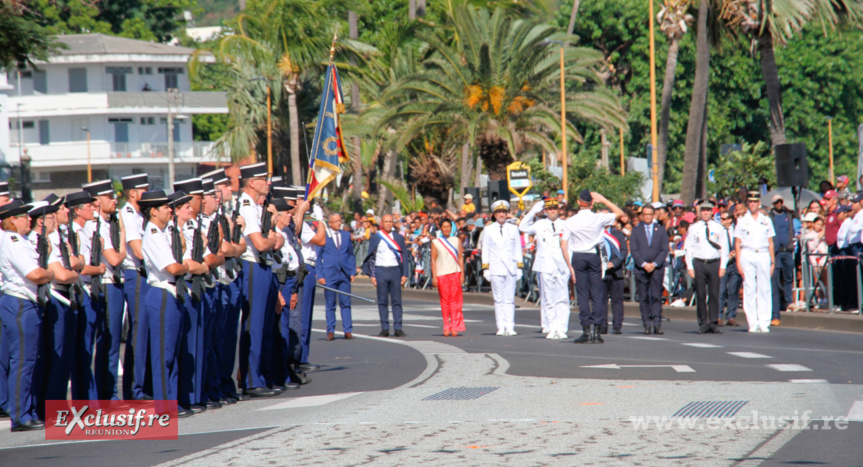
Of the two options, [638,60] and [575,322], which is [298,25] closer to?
[638,60]

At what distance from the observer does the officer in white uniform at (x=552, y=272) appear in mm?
15781

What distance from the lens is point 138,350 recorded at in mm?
8984

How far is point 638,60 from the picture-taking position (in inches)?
2060

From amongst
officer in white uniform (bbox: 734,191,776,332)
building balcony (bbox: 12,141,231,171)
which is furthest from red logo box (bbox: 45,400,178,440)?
building balcony (bbox: 12,141,231,171)

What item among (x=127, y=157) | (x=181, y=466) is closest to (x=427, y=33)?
(x=181, y=466)

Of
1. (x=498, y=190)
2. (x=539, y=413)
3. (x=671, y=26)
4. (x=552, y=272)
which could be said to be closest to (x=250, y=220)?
(x=539, y=413)

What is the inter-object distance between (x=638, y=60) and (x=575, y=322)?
34847mm

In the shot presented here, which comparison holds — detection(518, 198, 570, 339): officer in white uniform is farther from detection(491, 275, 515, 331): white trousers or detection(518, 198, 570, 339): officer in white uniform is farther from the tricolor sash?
the tricolor sash

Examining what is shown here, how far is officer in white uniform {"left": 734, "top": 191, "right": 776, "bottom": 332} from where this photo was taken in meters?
16.6

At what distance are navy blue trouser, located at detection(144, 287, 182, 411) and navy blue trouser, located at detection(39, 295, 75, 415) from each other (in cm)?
78

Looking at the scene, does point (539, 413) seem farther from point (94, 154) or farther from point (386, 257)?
point (94, 154)

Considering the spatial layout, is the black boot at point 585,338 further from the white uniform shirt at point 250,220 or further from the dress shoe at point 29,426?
the dress shoe at point 29,426

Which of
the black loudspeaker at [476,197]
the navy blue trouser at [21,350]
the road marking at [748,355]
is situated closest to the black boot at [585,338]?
the road marking at [748,355]

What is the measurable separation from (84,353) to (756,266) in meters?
10.7
